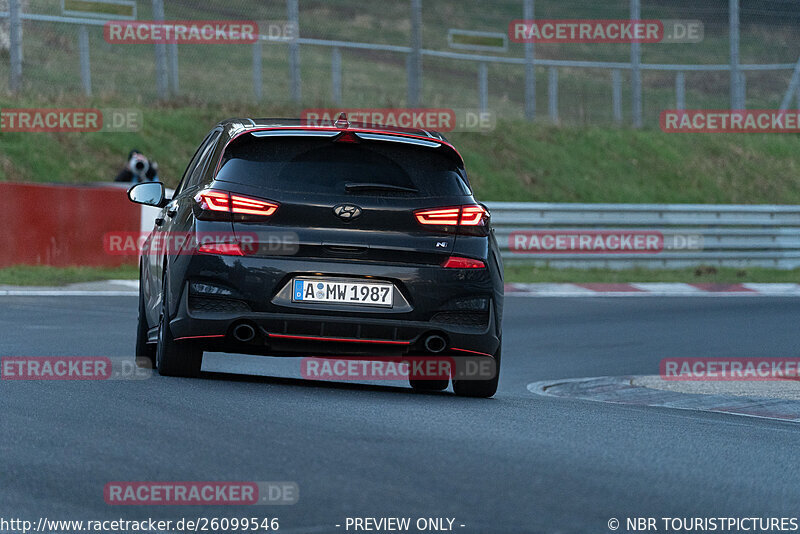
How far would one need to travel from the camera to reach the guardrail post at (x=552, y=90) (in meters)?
28.6

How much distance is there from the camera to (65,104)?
2552cm

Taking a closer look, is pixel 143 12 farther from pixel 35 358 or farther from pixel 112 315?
pixel 35 358

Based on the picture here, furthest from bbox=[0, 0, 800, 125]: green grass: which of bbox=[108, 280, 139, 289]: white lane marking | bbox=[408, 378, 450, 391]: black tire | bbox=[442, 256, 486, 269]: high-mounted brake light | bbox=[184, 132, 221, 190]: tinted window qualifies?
bbox=[442, 256, 486, 269]: high-mounted brake light

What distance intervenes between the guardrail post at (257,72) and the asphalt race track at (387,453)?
601 inches

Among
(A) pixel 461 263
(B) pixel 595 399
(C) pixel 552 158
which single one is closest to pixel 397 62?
(C) pixel 552 158

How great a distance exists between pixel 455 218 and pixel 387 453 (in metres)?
2.31

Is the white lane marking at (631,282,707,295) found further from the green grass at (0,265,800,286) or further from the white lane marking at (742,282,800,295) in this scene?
the white lane marking at (742,282,800,295)

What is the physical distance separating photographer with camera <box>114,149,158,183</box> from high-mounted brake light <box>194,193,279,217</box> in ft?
47.3

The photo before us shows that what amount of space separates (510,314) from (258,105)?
1210cm

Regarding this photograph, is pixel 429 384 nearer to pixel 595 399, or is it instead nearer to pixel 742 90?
pixel 595 399

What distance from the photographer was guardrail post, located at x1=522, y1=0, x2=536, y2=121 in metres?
26.8

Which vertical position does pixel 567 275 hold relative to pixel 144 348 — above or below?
below

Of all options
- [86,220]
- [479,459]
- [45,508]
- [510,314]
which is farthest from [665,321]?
[45,508]

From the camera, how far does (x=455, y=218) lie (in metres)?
8.66
